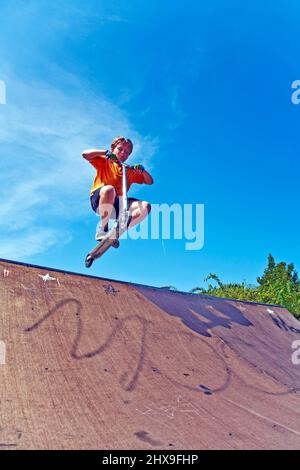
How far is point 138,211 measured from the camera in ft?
13.6

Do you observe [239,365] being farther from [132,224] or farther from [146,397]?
[132,224]

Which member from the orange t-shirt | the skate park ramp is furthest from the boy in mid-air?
the skate park ramp

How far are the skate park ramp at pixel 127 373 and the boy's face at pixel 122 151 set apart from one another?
5.78ft

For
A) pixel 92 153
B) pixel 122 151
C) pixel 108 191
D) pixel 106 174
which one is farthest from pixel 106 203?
pixel 122 151

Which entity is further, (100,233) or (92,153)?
(92,153)

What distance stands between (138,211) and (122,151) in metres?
0.99

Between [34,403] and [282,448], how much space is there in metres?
1.24

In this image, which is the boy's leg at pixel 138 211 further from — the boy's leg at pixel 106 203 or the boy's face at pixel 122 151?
the boy's face at pixel 122 151

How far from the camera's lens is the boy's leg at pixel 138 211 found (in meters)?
4.15

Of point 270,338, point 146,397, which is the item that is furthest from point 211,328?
point 146,397

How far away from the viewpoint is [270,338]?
14.1ft

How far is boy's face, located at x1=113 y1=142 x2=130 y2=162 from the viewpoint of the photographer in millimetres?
4676

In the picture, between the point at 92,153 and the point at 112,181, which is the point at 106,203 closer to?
the point at 112,181

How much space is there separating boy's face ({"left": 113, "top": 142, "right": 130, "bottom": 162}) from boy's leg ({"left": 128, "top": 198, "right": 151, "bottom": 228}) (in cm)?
78
